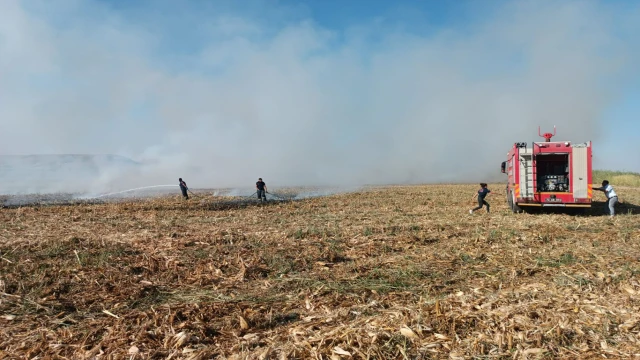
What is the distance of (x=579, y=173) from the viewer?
1488 cm

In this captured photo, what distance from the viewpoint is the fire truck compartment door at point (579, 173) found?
48.7ft

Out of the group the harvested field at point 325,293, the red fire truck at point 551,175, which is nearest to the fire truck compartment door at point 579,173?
the red fire truck at point 551,175

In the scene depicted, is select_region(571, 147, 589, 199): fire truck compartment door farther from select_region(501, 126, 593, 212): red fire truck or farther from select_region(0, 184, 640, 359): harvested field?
select_region(0, 184, 640, 359): harvested field

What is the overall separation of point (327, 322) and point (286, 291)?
163cm

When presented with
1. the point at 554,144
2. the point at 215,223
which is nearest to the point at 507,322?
the point at 215,223

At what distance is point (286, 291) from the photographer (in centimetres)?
657

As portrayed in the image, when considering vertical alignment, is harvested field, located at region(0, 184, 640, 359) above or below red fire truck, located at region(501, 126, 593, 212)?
below

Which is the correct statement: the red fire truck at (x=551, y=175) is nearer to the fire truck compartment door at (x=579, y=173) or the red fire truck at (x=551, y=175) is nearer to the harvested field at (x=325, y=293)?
the fire truck compartment door at (x=579, y=173)

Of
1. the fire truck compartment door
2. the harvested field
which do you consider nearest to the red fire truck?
the fire truck compartment door

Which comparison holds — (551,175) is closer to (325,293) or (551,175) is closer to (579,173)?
(579,173)

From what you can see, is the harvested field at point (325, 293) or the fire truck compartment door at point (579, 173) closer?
the harvested field at point (325, 293)

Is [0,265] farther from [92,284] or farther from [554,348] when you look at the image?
[554,348]

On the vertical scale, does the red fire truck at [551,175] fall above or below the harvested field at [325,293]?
above

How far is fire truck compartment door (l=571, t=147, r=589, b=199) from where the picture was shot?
1484 centimetres
